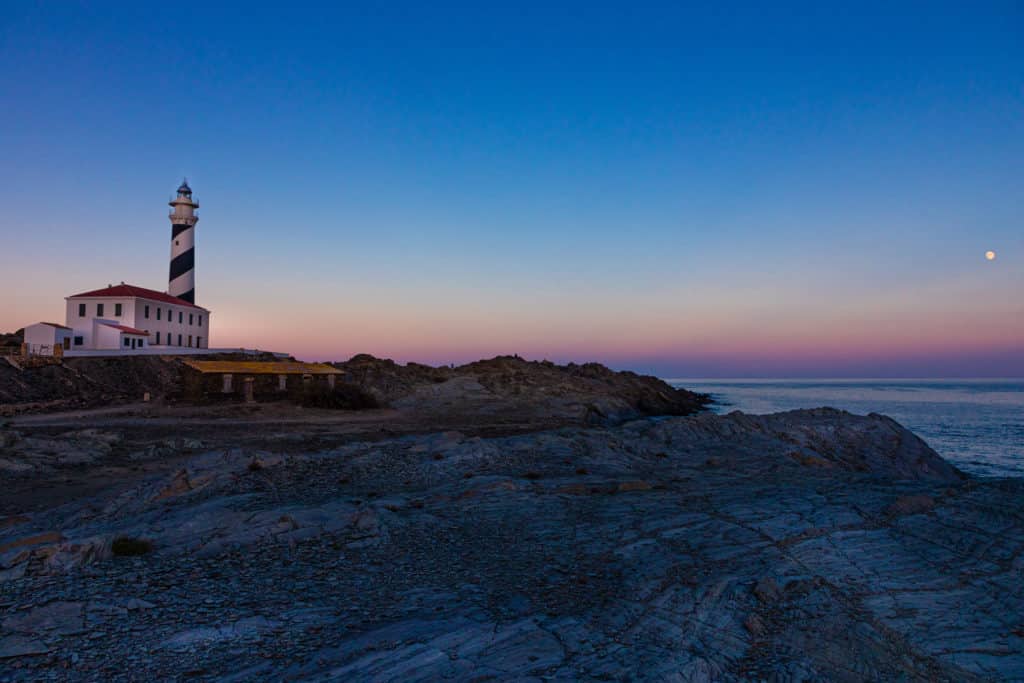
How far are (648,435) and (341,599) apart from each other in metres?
19.9

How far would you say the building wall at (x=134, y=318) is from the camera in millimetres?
61688

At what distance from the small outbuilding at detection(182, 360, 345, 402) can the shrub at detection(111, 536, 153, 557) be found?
32.5 m

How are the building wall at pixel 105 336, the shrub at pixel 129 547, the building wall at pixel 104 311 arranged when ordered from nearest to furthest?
the shrub at pixel 129 547, the building wall at pixel 105 336, the building wall at pixel 104 311

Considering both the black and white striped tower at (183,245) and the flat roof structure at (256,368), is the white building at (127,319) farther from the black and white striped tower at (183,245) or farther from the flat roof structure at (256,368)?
the flat roof structure at (256,368)

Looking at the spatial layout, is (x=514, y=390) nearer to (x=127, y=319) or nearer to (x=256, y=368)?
(x=256, y=368)

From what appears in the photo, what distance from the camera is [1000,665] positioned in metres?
7.25

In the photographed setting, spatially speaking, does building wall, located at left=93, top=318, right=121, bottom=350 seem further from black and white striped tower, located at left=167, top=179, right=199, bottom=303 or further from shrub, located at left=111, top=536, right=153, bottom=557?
shrub, located at left=111, top=536, right=153, bottom=557

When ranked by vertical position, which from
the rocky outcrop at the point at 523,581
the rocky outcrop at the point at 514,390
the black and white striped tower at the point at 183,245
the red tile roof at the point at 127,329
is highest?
the black and white striped tower at the point at 183,245

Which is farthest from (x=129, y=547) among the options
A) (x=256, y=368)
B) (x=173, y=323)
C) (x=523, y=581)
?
(x=173, y=323)

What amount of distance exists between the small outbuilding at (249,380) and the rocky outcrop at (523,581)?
87.9 ft

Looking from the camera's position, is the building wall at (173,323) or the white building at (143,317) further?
the building wall at (173,323)

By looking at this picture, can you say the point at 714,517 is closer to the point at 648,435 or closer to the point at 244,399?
the point at 648,435

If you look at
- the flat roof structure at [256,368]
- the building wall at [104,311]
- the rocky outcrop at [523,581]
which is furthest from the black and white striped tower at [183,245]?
the rocky outcrop at [523,581]

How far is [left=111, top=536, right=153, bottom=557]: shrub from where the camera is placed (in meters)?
10.3
